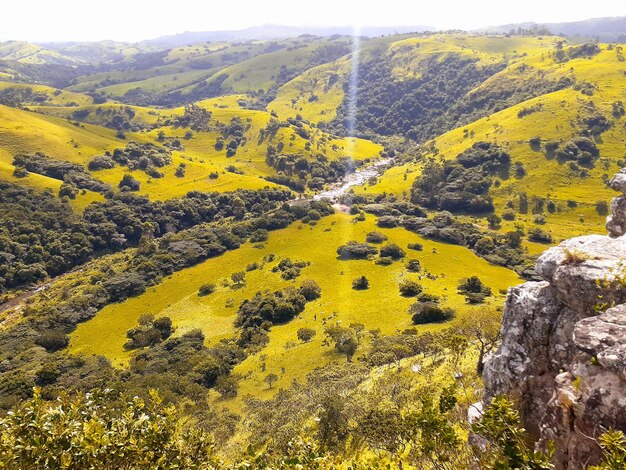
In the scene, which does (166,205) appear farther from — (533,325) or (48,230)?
(533,325)

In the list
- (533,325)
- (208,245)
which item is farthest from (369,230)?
(533,325)

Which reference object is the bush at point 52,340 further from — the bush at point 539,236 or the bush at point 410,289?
the bush at point 539,236

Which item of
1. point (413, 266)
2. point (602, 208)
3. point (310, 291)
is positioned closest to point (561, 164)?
point (602, 208)

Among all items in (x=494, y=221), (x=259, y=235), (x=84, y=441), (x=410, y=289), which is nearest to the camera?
(x=84, y=441)

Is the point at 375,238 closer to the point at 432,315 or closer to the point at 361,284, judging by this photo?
the point at 361,284

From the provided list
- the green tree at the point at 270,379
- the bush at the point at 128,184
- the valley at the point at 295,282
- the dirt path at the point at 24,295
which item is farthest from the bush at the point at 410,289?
the bush at the point at 128,184

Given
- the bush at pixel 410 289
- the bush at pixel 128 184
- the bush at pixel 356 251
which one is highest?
the bush at pixel 128 184

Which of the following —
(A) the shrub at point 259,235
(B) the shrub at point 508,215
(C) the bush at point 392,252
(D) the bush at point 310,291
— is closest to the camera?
(D) the bush at point 310,291
